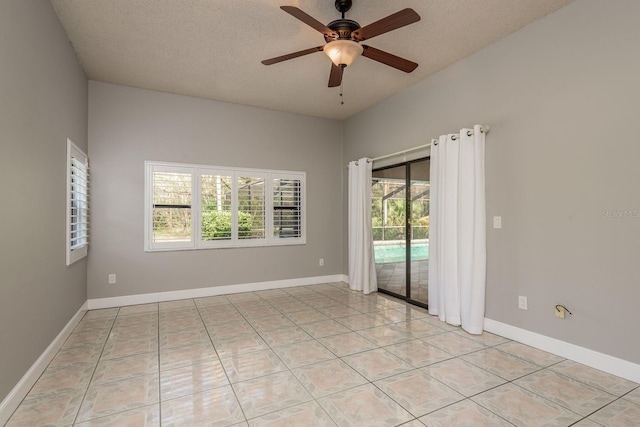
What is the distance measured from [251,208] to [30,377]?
126 inches

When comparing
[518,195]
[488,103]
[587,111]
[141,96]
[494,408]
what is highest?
[141,96]

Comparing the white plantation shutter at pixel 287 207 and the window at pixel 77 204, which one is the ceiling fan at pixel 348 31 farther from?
the white plantation shutter at pixel 287 207

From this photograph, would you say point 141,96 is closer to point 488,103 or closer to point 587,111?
point 488,103

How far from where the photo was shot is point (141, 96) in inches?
173

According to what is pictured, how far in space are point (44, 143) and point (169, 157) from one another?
2.02 meters

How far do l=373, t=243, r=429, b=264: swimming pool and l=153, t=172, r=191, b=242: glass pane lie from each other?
2.85m

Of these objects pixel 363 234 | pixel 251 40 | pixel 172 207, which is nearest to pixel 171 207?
pixel 172 207

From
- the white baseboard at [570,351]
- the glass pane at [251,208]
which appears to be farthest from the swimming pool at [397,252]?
the glass pane at [251,208]

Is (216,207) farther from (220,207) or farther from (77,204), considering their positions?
(77,204)

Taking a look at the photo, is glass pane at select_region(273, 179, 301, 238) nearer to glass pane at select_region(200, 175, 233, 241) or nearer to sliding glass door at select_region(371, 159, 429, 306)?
glass pane at select_region(200, 175, 233, 241)

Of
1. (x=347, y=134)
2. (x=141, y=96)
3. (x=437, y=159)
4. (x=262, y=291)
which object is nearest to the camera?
(x=437, y=159)

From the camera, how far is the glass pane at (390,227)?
4562mm

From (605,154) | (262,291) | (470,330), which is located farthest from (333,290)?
(605,154)

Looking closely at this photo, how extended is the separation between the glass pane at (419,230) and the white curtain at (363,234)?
73 cm
